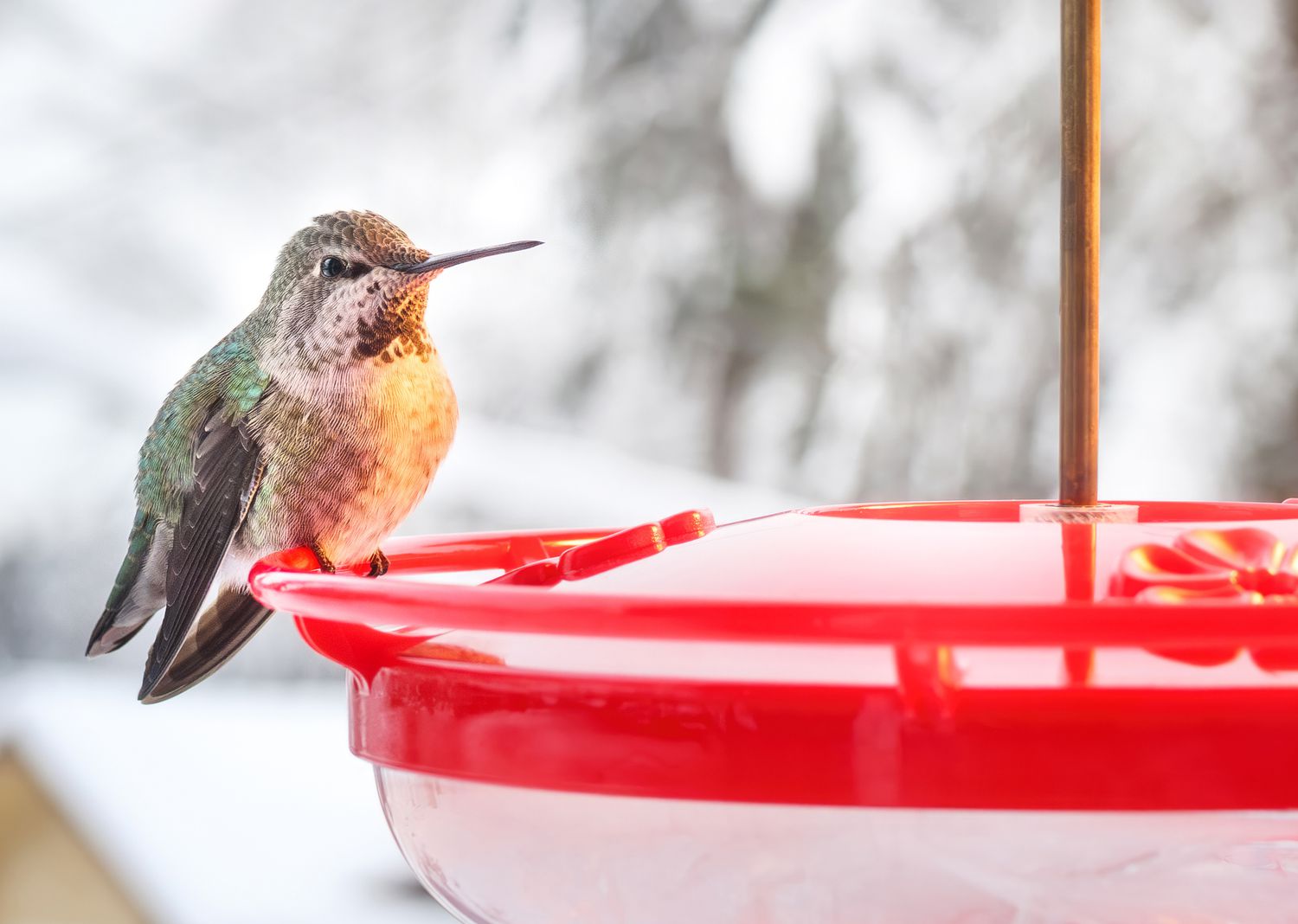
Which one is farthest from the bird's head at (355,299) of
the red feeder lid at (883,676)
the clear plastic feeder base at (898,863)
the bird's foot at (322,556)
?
the clear plastic feeder base at (898,863)

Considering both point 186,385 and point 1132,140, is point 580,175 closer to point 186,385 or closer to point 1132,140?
point 1132,140

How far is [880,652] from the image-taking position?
1.63 ft

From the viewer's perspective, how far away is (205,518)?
1.03 meters

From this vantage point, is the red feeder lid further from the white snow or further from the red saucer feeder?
the white snow

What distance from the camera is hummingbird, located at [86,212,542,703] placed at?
1.03 meters

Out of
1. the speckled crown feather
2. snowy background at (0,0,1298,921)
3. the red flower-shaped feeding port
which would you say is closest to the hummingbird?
the speckled crown feather

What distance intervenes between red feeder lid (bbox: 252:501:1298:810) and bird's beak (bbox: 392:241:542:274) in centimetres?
33

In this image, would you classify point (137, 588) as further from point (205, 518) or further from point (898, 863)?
point (898, 863)

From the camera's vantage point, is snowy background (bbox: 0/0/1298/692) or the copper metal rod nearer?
the copper metal rod

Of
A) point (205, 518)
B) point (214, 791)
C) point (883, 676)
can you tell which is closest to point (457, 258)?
point (205, 518)

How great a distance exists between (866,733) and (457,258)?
2.02 feet

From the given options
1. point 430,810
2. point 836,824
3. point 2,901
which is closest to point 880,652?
point 836,824

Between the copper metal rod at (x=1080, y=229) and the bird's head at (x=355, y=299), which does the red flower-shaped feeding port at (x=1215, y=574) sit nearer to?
the copper metal rod at (x=1080, y=229)

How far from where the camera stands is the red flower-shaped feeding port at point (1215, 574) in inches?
18.9
